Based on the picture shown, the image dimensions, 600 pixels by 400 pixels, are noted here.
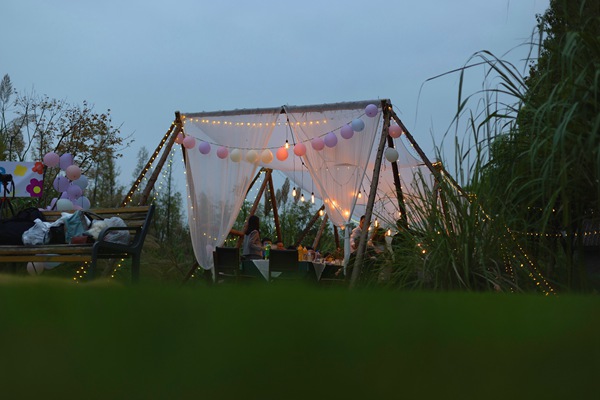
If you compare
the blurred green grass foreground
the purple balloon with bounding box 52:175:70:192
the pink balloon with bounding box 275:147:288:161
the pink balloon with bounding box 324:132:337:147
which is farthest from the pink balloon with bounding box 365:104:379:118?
the blurred green grass foreground

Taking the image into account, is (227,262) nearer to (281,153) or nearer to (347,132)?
(347,132)

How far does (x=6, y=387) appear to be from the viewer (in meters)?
0.27

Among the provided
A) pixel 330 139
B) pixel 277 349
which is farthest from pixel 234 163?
pixel 277 349

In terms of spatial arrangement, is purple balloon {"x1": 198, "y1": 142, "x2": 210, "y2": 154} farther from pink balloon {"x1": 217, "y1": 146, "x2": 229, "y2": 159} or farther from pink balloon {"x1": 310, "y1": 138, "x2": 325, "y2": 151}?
pink balloon {"x1": 310, "y1": 138, "x2": 325, "y2": 151}

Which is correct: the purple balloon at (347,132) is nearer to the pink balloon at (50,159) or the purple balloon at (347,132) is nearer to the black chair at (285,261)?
the black chair at (285,261)

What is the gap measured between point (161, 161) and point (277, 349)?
8.92 m

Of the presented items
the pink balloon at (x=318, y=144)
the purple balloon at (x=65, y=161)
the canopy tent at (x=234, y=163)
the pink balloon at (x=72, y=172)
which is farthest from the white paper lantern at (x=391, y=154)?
the purple balloon at (x=65, y=161)

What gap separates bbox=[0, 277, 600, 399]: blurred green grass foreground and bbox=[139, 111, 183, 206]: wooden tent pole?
8.51 metres

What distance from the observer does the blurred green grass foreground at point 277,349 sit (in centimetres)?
28

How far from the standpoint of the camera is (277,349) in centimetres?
30

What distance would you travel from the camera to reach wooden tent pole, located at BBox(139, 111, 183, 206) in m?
8.66

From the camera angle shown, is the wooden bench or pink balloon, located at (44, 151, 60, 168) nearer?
the wooden bench

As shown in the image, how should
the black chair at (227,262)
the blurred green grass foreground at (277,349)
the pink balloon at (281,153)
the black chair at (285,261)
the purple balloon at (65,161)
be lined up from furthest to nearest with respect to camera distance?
the pink balloon at (281,153), the purple balloon at (65,161), the black chair at (227,262), the black chair at (285,261), the blurred green grass foreground at (277,349)

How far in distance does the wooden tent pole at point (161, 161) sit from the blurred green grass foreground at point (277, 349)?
8507 millimetres
